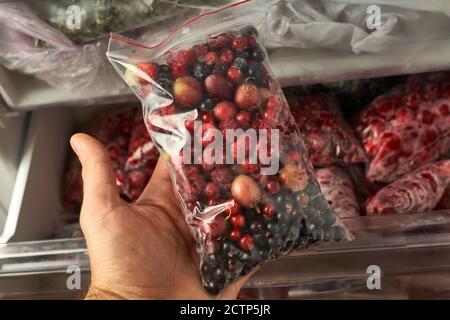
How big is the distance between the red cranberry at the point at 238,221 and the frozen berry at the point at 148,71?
26 cm

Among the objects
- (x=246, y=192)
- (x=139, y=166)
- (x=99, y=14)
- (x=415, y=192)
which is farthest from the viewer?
(x=139, y=166)

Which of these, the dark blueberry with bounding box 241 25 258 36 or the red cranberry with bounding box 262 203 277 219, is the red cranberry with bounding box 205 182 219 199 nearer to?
the red cranberry with bounding box 262 203 277 219

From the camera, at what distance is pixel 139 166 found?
1267 mm

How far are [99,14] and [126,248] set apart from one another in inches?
17.3

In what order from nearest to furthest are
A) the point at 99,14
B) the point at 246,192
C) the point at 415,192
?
1. the point at 246,192
2. the point at 99,14
3. the point at 415,192

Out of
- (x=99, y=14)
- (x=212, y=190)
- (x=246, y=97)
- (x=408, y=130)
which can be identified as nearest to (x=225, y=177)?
(x=212, y=190)

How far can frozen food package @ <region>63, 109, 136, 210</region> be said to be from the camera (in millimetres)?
1317

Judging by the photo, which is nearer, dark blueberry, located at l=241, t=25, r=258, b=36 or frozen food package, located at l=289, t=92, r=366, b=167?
dark blueberry, located at l=241, t=25, r=258, b=36

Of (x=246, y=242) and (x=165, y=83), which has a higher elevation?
(x=165, y=83)

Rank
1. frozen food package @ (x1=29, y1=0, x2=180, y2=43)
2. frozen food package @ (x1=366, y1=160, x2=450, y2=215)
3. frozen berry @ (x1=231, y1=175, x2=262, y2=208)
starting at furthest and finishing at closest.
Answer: frozen food package @ (x1=366, y1=160, x2=450, y2=215) → frozen food package @ (x1=29, y1=0, x2=180, y2=43) → frozen berry @ (x1=231, y1=175, x2=262, y2=208)

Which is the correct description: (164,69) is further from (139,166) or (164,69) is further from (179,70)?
(139,166)

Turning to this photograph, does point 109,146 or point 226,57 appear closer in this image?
point 226,57

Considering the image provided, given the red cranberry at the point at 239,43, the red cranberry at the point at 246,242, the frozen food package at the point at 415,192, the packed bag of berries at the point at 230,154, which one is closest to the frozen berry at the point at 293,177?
the packed bag of berries at the point at 230,154

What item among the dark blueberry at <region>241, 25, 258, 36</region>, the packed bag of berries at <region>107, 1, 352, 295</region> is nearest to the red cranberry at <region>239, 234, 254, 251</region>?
the packed bag of berries at <region>107, 1, 352, 295</region>
